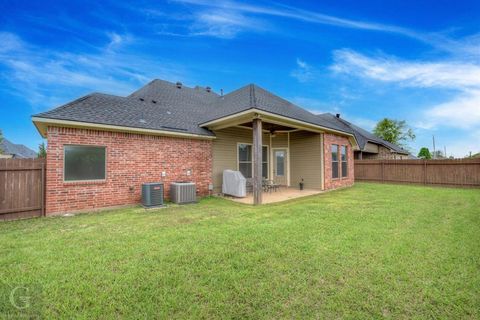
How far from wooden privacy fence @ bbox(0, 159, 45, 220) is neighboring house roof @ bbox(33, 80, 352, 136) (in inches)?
55.5

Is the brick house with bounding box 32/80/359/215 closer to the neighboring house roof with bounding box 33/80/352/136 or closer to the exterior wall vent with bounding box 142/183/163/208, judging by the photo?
the neighboring house roof with bounding box 33/80/352/136

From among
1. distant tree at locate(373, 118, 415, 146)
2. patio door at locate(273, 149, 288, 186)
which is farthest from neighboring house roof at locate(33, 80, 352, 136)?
distant tree at locate(373, 118, 415, 146)

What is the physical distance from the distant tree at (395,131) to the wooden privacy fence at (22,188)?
125 ft

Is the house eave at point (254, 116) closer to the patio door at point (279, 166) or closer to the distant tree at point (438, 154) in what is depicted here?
the patio door at point (279, 166)

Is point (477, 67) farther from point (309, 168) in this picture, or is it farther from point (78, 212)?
point (78, 212)

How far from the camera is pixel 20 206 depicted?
5.91m

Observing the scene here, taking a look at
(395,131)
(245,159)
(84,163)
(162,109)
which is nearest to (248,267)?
(84,163)

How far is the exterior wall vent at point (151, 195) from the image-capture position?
738 centimetres

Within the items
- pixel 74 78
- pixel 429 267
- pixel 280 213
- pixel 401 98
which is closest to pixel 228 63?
pixel 74 78

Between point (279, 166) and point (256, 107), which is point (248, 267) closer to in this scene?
point (256, 107)

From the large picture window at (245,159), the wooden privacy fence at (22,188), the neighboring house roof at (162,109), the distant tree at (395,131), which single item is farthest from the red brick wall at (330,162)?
the distant tree at (395,131)

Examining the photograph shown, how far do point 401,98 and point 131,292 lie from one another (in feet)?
86.0

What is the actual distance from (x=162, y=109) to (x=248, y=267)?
357 inches

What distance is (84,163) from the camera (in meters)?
6.85
